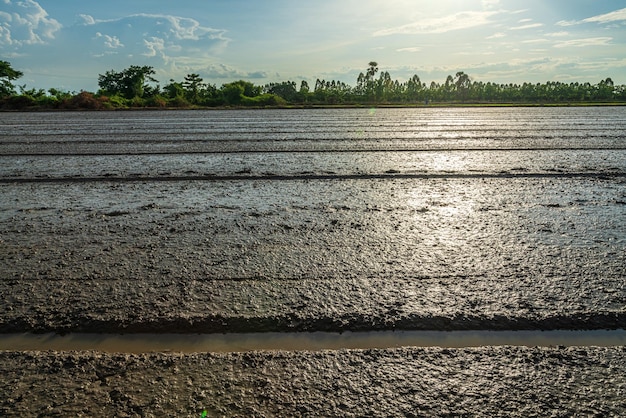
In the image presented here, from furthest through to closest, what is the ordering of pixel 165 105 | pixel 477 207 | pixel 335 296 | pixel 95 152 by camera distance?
pixel 165 105, pixel 95 152, pixel 477 207, pixel 335 296

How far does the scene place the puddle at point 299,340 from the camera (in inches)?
Result: 74.9

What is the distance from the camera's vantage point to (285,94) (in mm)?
62625

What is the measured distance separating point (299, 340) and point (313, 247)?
1.21 meters

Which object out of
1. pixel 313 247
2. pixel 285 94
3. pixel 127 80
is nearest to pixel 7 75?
pixel 127 80

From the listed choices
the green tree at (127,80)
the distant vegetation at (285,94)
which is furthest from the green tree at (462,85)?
the green tree at (127,80)

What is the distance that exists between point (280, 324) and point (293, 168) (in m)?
4.69

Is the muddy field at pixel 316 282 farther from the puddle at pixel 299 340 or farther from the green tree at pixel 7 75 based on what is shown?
the green tree at pixel 7 75

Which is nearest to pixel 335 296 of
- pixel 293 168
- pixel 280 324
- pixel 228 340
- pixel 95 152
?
pixel 280 324

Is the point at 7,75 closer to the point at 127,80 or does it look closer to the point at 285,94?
the point at 127,80

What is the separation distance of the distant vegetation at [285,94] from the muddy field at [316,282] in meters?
36.8

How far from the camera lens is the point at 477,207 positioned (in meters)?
4.23

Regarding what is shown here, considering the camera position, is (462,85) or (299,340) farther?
(462,85)

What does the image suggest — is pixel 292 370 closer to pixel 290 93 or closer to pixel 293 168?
pixel 293 168

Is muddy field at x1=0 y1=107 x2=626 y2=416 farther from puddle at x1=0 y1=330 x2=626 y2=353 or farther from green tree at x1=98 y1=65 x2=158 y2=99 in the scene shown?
green tree at x1=98 y1=65 x2=158 y2=99
